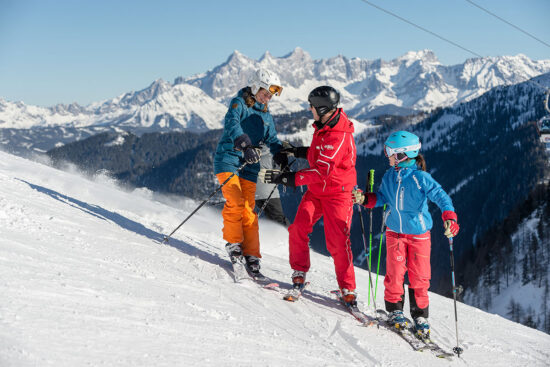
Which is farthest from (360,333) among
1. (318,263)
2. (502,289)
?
(502,289)

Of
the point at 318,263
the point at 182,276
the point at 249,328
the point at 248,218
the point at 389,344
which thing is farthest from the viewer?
the point at 318,263

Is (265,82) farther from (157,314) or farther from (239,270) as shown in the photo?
(157,314)

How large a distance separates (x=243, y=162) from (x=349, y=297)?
92.2 inches

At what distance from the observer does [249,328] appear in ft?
13.4

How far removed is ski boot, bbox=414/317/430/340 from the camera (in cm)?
498

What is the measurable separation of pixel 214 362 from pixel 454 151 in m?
213

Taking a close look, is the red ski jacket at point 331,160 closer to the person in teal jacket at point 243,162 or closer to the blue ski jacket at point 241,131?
the person in teal jacket at point 243,162

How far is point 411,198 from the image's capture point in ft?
16.7

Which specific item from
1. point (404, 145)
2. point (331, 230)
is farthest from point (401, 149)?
point (331, 230)

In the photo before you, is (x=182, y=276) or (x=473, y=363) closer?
(x=473, y=363)

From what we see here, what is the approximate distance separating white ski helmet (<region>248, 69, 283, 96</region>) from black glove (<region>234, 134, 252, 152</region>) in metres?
0.73

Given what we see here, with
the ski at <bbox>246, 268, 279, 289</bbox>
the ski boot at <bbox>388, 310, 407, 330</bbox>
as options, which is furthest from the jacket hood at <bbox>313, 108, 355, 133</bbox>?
the ski boot at <bbox>388, 310, 407, 330</bbox>

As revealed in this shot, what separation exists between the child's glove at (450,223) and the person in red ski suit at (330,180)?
3.79 feet

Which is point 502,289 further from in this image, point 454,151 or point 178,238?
point 454,151
